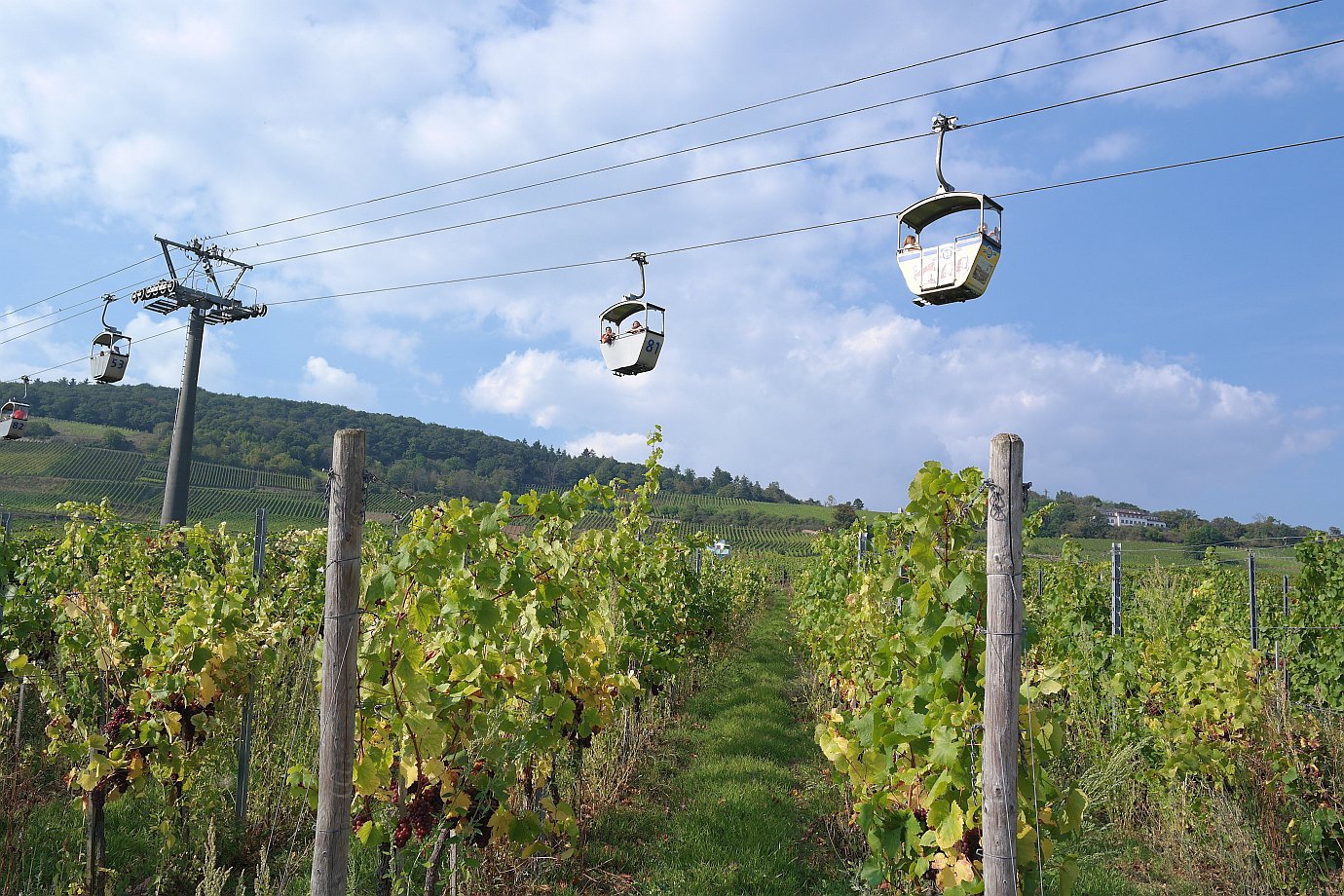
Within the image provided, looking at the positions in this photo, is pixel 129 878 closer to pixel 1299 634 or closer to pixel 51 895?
pixel 51 895

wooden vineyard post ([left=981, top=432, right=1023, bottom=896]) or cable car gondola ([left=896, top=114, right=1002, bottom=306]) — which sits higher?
cable car gondola ([left=896, top=114, right=1002, bottom=306])

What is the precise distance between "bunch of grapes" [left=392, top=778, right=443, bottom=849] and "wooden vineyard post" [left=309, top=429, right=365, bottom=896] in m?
0.33

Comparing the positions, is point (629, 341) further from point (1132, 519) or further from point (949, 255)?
point (1132, 519)

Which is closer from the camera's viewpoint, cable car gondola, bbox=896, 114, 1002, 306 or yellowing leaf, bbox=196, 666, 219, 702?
yellowing leaf, bbox=196, 666, 219, 702

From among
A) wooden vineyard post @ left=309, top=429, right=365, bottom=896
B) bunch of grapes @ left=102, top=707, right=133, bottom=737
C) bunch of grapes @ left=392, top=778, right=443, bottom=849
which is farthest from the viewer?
bunch of grapes @ left=102, top=707, right=133, bottom=737

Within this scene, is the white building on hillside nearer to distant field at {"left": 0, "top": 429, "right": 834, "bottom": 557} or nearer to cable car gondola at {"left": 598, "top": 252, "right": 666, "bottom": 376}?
distant field at {"left": 0, "top": 429, "right": 834, "bottom": 557}

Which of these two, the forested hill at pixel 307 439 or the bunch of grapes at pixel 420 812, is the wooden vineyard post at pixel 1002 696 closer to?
the bunch of grapes at pixel 420 812

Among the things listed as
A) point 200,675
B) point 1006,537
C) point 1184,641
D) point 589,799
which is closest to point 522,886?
point 589,799

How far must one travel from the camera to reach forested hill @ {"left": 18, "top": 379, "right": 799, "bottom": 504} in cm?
5441

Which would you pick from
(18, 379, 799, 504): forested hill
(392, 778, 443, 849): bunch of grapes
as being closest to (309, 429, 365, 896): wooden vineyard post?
(392, 778, 443, 849): bunch of grapes

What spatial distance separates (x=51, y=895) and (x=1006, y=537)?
4.08m

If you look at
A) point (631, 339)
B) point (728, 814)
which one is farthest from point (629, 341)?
point (728, 814)

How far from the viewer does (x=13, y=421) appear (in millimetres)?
17969

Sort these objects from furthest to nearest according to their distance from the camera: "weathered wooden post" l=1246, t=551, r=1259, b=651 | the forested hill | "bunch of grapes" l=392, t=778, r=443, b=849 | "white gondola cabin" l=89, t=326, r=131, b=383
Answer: the forested hill → "white gondola cabin" l=89, t=326, r=131, b=383 → "weathered wooden post" l=1246, t=551, r=1259, b=651 → "bunch of grapes" l=392, t=778, r=443, b=849
